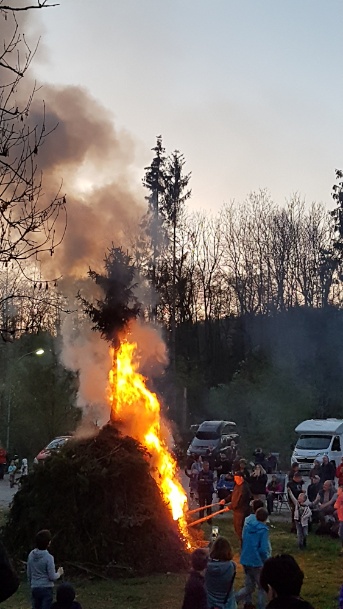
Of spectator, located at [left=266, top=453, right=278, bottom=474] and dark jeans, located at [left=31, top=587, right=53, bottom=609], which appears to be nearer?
dark jeans, located at [left=31, top=587, right=53, bottom=609]

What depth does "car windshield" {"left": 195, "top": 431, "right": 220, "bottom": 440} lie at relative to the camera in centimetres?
3463

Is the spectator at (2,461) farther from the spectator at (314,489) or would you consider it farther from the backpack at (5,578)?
the backpack at (5,578)

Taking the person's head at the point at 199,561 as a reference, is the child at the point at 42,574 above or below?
below

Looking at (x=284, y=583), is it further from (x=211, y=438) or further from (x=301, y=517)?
(x=211, y=438)

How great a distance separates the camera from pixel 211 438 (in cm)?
3462

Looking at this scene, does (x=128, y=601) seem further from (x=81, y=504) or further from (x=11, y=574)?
(x=11, y=574)

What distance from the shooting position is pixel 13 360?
35938mm

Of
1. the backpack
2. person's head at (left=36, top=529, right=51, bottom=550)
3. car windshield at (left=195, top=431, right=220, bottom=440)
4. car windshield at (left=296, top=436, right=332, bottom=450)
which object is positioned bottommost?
person's head at (left=36, top=529, right=51, bottom=550)

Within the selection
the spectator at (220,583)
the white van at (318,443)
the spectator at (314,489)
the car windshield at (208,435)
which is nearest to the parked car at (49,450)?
the spectator at (314,489)

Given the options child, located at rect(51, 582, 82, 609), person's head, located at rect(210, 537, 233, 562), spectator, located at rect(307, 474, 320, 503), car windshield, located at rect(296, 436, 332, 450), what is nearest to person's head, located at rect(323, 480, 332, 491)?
spectator, located at rect(307, 474, 320, 503)

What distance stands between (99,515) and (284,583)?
9078mm

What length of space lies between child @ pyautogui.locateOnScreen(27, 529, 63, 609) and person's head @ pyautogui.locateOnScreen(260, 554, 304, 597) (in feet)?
14.3

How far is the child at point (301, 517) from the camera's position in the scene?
14656mm

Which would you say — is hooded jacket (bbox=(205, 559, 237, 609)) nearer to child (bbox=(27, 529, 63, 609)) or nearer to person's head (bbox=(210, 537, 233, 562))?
person's head (bbox=(210, 537, 233, 562))
